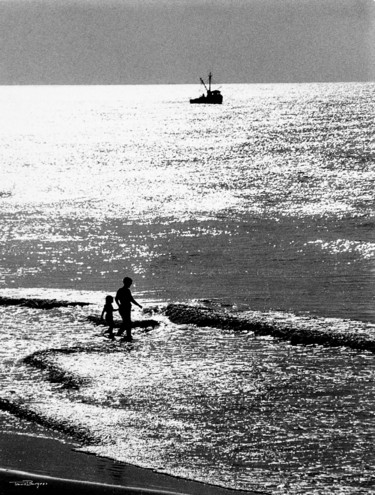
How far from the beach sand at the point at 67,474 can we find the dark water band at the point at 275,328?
8614 millimetres

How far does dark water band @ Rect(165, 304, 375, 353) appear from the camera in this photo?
63.7 feet

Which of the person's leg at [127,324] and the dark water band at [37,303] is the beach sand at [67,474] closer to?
the person's leg at [127,324]

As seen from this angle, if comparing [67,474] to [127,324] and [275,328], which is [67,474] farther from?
[275,328]

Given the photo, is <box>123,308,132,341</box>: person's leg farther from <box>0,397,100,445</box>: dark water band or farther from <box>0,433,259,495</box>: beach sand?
<box>0,433,259,495</box>: beach sand

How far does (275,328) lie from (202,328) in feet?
5.87

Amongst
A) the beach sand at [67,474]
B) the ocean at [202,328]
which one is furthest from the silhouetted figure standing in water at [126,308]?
the beach sand at [67,474]

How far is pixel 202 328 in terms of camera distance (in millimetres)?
21406

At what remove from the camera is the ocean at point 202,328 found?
40.3 ft

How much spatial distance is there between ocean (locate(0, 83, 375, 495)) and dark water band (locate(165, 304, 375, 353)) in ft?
1.45

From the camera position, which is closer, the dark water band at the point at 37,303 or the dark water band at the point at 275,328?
the dark water band at the point at 275,328

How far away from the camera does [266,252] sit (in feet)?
117
